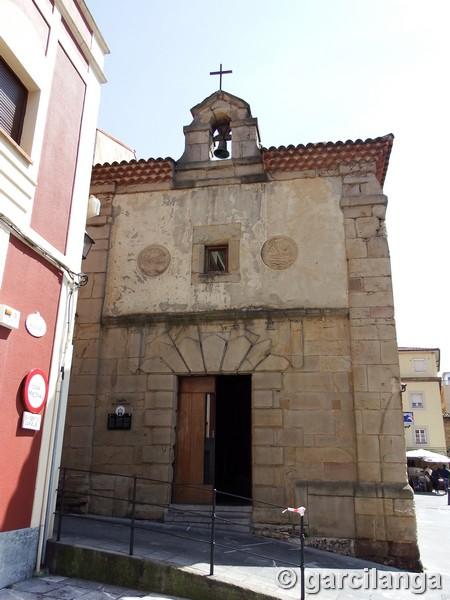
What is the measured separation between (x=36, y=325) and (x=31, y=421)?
1063 mm

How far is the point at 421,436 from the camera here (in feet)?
123

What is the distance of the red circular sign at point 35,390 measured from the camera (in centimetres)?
549

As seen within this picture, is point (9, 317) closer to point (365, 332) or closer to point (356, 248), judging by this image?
point (365, 332)

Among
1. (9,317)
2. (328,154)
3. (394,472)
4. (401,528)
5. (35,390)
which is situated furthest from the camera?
(328,154)

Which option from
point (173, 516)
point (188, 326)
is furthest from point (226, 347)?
point (173, 516)

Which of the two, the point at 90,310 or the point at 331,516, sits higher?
the point at 90,310

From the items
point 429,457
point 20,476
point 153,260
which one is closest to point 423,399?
point 429,457

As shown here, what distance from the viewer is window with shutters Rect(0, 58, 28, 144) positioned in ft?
19.3

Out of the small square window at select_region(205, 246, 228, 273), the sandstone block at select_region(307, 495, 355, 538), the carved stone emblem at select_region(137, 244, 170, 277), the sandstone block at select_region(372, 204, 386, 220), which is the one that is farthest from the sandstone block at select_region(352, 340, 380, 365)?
the carved stone emblem at select_region(137, 244, 170, 277)

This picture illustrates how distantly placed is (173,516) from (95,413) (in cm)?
220

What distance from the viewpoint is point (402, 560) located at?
7219mm

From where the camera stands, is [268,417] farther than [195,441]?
No

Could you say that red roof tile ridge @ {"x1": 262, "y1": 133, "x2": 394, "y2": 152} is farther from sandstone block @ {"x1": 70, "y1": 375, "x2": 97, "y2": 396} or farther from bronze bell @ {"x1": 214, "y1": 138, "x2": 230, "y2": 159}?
sandstone block @ {"x1": 70, "y1": 375, "x2": 97, "y2": 396}

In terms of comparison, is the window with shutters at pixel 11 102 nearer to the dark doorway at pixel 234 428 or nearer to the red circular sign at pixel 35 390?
the red circular sign at pixel 35 390
